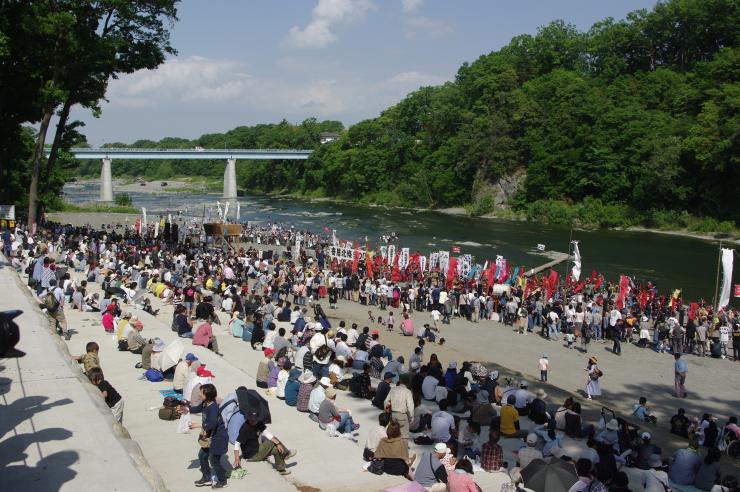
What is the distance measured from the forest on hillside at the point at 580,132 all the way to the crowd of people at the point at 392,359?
36472 millimetres

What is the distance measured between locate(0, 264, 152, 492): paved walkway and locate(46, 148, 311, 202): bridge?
8348 cm

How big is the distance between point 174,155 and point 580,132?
65.5 metres

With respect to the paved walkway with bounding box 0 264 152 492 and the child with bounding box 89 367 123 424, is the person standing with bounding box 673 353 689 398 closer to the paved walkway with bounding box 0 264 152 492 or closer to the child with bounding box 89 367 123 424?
the child with bounding box 89 367 123 424

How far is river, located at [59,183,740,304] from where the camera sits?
41188mm

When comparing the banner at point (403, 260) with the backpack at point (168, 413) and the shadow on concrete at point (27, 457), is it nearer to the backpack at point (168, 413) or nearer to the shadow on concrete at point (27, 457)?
the backpack at point (168, 413)

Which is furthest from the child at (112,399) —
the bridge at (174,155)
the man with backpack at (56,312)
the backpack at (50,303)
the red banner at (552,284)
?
the bridge at (174,155)

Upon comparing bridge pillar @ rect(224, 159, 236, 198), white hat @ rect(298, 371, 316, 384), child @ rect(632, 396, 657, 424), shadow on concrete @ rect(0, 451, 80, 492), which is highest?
bridge pillar @ rect(224, 159, 236, 198)

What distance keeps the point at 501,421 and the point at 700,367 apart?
11.1 meters

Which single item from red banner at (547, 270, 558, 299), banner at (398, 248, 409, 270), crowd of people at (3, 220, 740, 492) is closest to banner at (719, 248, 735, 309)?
crowd of people at (3, 220, 740, 492)

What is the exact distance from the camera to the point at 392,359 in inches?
617

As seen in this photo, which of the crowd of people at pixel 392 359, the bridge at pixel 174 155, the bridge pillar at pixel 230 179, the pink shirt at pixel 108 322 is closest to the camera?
the crowd of people at pixel 392 359

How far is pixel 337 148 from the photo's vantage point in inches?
4596

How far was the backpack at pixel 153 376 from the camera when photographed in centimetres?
1189

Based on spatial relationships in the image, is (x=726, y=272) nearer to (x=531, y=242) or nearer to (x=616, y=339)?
(x=616, y=339)
